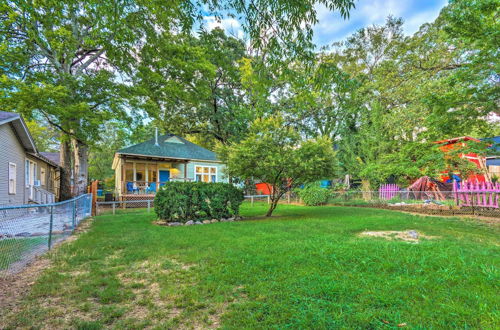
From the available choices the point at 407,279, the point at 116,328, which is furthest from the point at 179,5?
the point at 407,279

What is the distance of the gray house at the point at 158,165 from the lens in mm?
16750

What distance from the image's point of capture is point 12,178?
11.2 m

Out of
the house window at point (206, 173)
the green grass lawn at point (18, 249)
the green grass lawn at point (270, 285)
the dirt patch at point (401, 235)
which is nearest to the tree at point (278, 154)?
the dirt patch at point (401, 235)

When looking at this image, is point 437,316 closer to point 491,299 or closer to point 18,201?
point 491,299

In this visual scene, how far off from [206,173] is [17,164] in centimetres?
1184

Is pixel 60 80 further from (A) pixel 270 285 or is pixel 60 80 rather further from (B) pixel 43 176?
(A) pixel 270 285

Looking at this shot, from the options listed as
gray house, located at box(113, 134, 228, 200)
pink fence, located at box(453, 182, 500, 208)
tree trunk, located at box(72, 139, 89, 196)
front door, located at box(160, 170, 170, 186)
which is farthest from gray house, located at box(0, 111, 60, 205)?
pink fence, located at box(453, 182, 500, 208)

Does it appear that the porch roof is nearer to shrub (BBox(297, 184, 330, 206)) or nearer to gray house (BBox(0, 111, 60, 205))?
gray house (BBox(0, 111, 60, 205))

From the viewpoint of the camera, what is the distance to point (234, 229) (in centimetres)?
727

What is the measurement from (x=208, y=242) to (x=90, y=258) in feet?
7.25

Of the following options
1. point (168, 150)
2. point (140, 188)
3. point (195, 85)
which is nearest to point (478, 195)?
point (195, 85)

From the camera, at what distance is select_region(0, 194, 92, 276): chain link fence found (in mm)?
3594

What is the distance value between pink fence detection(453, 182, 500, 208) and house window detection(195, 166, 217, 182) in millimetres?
15955

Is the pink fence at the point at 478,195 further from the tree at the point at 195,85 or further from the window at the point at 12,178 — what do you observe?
the window at the point at 12,178
